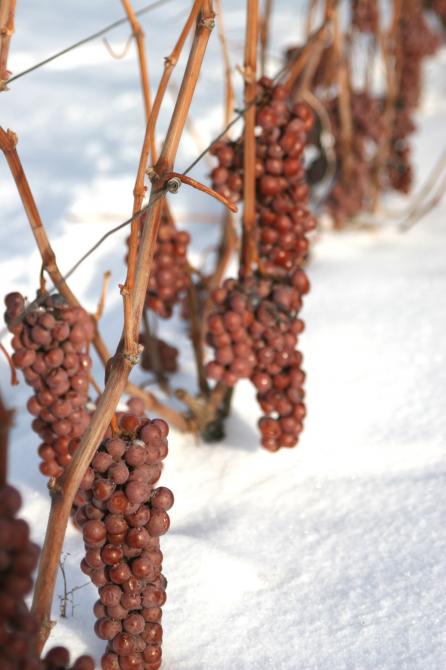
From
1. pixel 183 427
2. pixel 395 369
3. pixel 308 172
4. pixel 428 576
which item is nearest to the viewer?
pixel 428 576

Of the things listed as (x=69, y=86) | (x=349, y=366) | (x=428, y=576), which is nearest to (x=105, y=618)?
(x=428, y=576)

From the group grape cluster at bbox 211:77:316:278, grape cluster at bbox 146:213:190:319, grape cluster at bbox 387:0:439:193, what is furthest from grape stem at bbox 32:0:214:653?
grape cluster at bbox 387:0:439:193

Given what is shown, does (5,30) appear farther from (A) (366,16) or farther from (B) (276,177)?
(A) (366,16)

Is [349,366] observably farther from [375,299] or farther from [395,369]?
[375,299]

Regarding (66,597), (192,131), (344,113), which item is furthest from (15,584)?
A: (344,113)

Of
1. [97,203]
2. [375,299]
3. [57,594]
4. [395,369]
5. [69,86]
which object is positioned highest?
[69,86]
